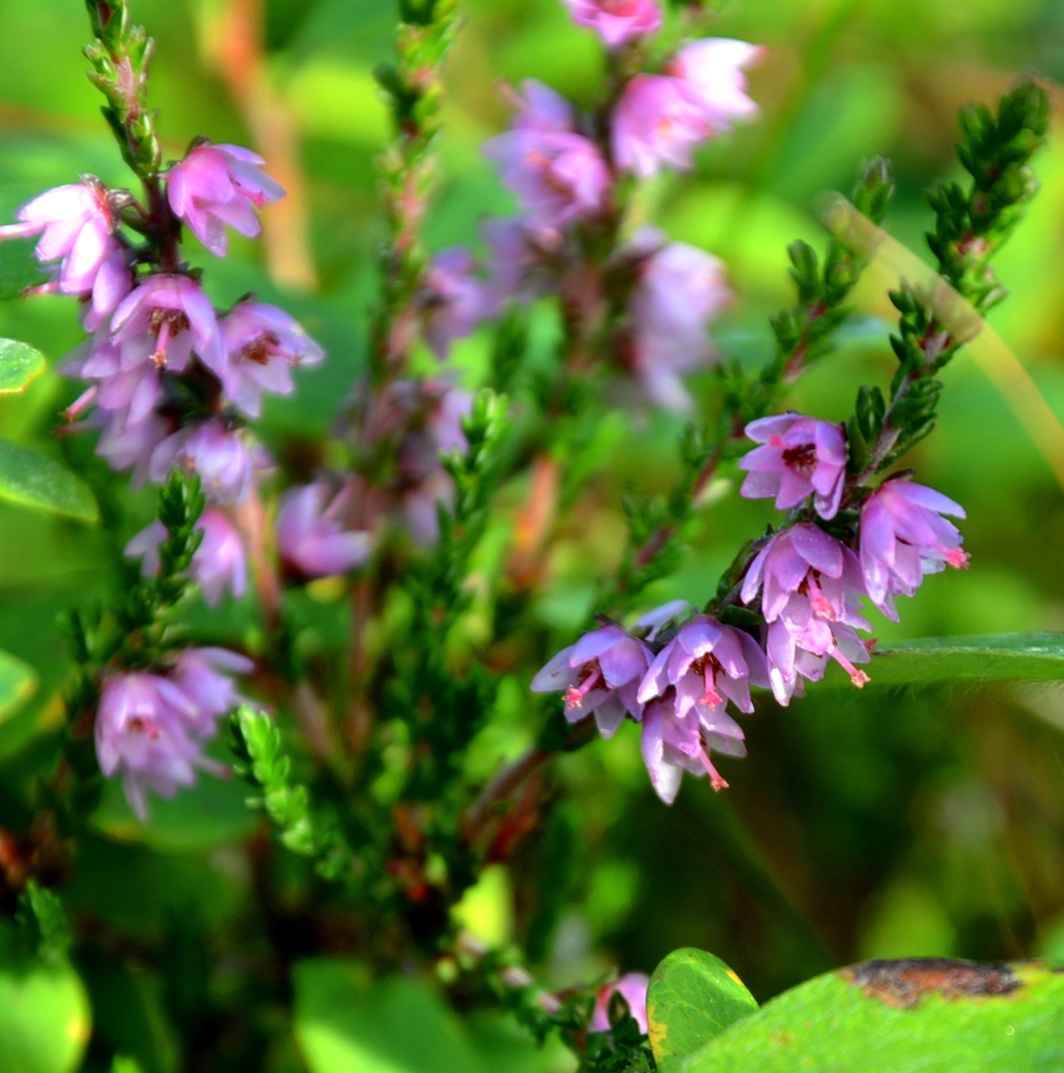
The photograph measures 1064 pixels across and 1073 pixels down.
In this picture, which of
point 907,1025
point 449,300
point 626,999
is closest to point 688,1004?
point 907,1025

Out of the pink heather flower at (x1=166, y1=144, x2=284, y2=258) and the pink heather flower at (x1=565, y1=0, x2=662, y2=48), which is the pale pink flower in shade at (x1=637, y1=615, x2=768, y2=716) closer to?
the pink heather flower at (x1=166, y1=144, x2=284, y2=258)

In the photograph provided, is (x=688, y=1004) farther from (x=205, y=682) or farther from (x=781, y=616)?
(x=205, y=682)

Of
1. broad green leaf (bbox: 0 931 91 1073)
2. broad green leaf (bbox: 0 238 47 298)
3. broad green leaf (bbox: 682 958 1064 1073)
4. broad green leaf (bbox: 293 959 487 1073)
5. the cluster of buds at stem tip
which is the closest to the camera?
broad green leaf (bbox: 682 958 1064 1073)

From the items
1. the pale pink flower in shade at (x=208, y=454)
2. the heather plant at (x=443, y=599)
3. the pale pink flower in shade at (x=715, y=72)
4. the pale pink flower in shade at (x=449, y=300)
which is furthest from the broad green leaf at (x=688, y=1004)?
the pale pink flower in shade at (x=715, y=72)

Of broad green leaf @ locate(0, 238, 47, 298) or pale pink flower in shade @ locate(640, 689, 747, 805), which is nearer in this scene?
pale pink flower in shade @ locate(640, 689, 747, 805)

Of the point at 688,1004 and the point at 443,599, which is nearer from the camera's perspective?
the point at 688,1004

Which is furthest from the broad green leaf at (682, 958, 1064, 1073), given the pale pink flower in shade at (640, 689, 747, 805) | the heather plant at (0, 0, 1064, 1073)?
the pale pink flower in shade at (640, 689, 747, 805)
